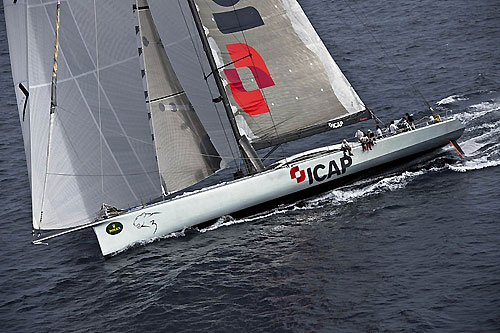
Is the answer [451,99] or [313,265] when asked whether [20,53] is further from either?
[451,99]

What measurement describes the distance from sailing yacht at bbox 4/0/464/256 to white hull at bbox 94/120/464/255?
0.05 meters

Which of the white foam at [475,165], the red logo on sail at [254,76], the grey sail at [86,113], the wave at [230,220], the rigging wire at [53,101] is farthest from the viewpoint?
the white foam at [475,165]

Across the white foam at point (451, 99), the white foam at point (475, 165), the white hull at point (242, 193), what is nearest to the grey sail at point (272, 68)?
the white hull at point (242, 193)

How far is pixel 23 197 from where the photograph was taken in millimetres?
40438

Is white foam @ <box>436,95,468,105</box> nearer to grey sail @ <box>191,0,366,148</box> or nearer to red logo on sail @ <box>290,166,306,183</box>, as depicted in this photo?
grey sail @ <box>191,0,366,148</box>

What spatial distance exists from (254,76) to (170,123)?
13.9 ft

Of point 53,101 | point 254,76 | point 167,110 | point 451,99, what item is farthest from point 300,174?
point 451,99

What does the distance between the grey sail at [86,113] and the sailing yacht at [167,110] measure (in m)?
0.04

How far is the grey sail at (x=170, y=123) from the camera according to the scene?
109 feet

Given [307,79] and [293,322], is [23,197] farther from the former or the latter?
[293,322]

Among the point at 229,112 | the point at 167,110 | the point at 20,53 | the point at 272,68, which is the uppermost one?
the point at 20,53

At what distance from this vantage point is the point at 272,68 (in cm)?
3434

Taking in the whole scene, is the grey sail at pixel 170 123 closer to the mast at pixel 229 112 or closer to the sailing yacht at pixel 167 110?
the sailing yacht at pixel 167 110

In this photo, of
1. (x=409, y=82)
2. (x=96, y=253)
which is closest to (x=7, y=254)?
(x=96, y=253)
